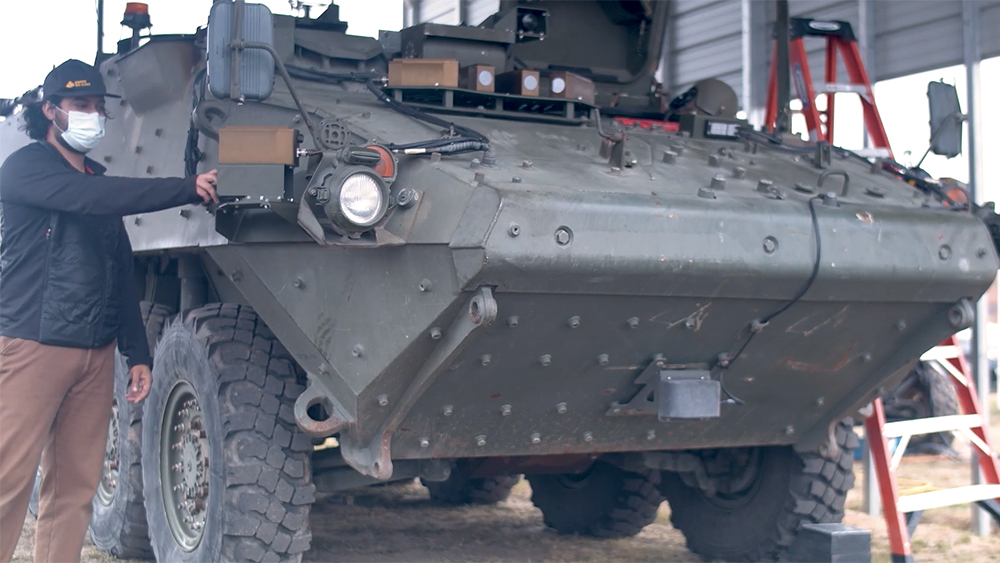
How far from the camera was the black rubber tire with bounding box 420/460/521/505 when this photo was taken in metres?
7.30

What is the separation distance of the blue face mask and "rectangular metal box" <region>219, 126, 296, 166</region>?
2.20ft

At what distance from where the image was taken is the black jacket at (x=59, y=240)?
401 cm

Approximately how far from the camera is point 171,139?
4.99 m

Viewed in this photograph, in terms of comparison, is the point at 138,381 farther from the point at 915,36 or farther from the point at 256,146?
the point at 915,36

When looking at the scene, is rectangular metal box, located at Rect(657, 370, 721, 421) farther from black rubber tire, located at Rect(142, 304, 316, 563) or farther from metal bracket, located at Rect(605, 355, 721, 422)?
black rubber tire, located at Rect(142, 304, 316, 563)

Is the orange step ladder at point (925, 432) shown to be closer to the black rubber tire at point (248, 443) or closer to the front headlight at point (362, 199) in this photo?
→ the black rubber tire at point (248, 443)

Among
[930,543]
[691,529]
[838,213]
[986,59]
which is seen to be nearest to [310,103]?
[838,213]

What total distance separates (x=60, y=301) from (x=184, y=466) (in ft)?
3.46

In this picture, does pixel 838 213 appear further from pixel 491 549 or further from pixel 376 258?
pixel 491 549

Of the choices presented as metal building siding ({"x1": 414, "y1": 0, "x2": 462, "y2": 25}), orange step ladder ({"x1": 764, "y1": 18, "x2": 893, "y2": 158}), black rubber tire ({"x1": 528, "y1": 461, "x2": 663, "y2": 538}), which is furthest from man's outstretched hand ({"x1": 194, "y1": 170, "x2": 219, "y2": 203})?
metal building siding ({"x1": 414, "y1": 0, "x2": 462, "y2": 25})

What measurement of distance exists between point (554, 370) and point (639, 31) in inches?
111

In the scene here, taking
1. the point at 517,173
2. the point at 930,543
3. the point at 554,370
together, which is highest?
the point at 517,173

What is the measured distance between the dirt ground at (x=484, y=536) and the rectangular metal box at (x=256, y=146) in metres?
2.37

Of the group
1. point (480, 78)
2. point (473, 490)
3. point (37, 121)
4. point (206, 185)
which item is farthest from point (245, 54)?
point (473, 490)
